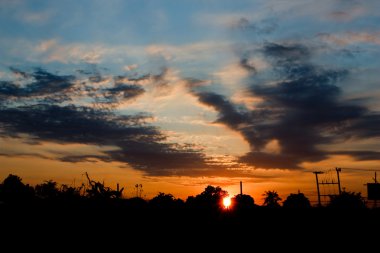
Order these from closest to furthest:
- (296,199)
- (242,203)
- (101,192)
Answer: (101,192) < (242,203) < (296,199)

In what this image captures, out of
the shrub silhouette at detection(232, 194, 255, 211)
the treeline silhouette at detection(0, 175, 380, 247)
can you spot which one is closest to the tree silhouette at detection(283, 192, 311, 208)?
the shrub silhouette at detection(232, 194, 255, 211)

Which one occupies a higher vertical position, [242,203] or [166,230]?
[242,203]

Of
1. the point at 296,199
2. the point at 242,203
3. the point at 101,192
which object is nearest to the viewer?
the point at 101,192

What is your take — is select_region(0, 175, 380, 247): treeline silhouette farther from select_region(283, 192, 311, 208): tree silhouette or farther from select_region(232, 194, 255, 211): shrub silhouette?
select_region(283, 192, 311, 208): tree silhouette

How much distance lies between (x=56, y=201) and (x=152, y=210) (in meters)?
6.22

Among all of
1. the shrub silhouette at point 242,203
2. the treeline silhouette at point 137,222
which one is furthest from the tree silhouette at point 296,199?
the treeline silhouette at point 137,222

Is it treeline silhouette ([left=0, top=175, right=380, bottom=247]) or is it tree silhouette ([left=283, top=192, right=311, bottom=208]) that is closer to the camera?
treeline silhouette ([left=0, top=175, right=380, bottom=247])

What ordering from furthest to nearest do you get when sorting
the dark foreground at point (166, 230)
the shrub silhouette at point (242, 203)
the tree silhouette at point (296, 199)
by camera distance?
the tree silhouette at point (296, 199) → the shrub silhouette at point (242, 203) → the dark foreground at point (166, 230)

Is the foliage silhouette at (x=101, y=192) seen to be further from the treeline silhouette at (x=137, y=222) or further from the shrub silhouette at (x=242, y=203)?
the shrub silhouette at (x=242, y=203)

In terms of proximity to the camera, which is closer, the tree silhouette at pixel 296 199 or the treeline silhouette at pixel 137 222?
the treeline silhouette at pixel 137 222

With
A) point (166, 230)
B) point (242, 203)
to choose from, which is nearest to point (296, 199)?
point (242, 203)

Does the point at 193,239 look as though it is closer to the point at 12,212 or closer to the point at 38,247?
the point at 38,247

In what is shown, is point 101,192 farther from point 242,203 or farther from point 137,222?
point 242,203

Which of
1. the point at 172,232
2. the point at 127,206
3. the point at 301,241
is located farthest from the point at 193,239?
the point at 301,241
